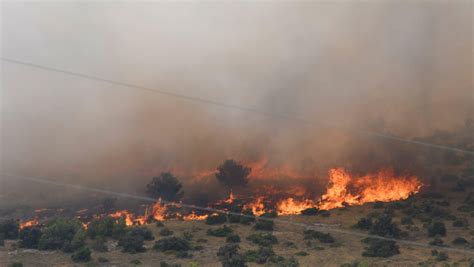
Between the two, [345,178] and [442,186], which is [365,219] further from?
[442,186]

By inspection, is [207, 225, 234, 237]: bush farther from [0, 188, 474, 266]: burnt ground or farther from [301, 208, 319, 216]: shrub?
[301, 208, 319, 216]: shrub

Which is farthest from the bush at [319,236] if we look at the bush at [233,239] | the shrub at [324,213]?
the shrub at [324,213]

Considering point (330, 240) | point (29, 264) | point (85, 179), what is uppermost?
point (85, 179)

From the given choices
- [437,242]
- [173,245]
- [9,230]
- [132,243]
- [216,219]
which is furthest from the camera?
[216,219]

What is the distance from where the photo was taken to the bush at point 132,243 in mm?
73625

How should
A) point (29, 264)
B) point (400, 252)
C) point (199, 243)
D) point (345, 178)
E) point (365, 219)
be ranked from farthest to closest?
point (345, 178)
point (365, 219)
point (199, 243)
point (400, 252)
point (29, 264)

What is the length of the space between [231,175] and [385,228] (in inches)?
1346

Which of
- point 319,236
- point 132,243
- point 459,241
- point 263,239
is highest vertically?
point 459,241

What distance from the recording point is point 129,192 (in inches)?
4348

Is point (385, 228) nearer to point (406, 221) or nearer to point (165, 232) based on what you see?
point (406, 221)

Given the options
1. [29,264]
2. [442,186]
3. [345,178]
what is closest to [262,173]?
[345,178]

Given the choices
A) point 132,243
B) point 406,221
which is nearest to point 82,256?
point 132,243

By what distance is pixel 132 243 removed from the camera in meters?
74.2

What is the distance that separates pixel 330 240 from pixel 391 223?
10.9 m
